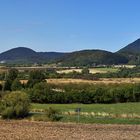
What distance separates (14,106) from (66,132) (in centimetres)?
1554

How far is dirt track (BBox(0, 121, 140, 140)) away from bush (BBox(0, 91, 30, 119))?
7993mm

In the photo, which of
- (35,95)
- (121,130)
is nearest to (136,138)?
(121,130)

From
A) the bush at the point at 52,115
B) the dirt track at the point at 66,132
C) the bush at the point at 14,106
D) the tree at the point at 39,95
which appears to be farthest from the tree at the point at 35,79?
the dirt track at the point at 66,132

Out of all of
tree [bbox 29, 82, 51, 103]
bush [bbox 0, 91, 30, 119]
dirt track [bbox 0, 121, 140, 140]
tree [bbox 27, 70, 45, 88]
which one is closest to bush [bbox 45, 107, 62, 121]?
bush [bbox 0, 91, 30, 119]

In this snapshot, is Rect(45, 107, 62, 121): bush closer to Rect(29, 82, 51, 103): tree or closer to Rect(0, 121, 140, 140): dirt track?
Rect(0, 121, 140, 140): dirt track

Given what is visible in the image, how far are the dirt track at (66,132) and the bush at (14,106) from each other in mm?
7993

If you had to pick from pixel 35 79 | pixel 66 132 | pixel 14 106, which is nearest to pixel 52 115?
pixel 14 106

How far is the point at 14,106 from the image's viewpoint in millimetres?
46781

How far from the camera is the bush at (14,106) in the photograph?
45.2m

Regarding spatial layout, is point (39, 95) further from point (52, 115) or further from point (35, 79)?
point (52, 115)

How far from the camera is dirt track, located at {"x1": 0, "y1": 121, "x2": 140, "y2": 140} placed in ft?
96.2

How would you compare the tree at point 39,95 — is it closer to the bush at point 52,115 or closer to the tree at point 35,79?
the tree at point 35,79

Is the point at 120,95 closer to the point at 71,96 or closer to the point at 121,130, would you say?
the point at 71,96

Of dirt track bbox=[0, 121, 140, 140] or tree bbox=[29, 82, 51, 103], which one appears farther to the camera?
tree bbox=[29, 82, 51, 103]
